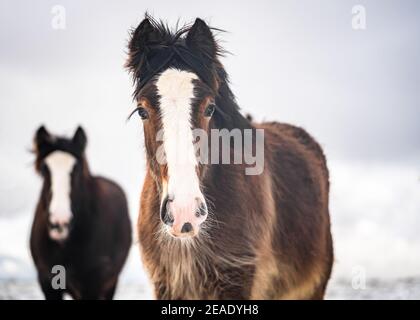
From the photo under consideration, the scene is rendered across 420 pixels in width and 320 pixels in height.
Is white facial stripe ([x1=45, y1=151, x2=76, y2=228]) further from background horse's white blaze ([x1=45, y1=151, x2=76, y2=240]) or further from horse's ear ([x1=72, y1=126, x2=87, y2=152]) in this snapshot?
horse's ear ([x1=72, y1=126, x2=87, y2=152])

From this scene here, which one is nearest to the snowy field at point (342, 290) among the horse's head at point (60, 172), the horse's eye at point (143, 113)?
the horse's head at point (60, 172)

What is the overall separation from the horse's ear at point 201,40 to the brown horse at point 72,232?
2.75 metres

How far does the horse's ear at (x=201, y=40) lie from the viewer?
12.6ft

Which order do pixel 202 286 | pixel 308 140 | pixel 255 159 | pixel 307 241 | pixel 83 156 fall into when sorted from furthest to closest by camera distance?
1. pixel 83 156
2. pixel 308 140
3. pixel 307 241
4. pixel 255 159
5. pixel 202 286

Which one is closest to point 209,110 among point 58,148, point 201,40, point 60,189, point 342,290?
point 201,40

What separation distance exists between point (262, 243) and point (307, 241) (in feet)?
2.43

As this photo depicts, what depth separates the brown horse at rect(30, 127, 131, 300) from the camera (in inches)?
234

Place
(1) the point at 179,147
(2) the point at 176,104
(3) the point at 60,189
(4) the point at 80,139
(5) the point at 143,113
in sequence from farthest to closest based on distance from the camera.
→ (4) the point at 80,139 < (3) the point at 60,189 < (5) the point at 143,113 < (2) the point at 176,104 < (1) the point at 179,147

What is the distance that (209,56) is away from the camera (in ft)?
12.7

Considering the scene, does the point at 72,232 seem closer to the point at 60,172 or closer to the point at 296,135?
the point at 60,172

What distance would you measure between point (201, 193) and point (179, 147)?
32 centimetres

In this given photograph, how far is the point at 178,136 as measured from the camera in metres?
3.28
